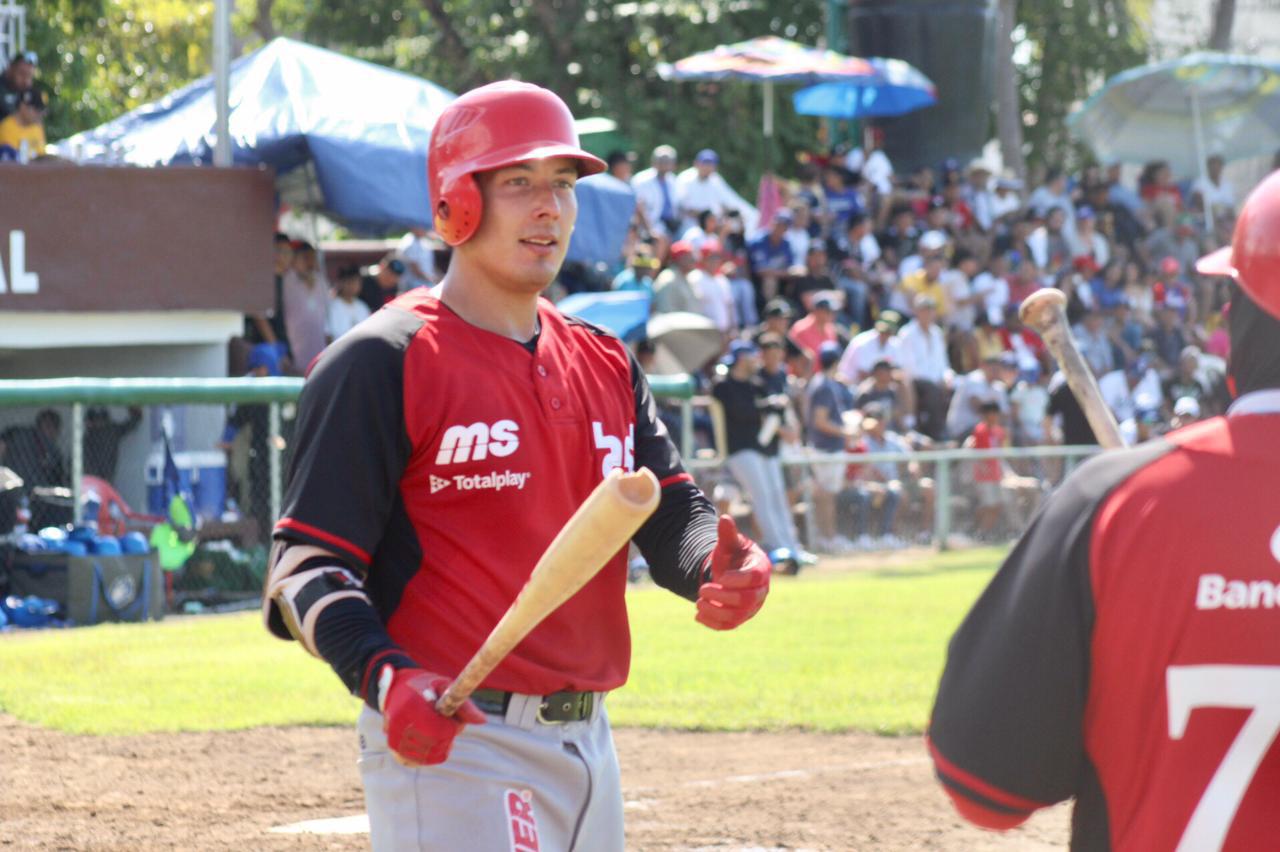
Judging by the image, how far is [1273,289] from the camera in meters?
2.54

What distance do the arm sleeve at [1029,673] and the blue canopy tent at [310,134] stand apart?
45.1 feet

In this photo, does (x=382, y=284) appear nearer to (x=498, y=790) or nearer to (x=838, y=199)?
(x=838, y=199)

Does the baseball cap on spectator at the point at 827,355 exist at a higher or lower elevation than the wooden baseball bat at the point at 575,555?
lower

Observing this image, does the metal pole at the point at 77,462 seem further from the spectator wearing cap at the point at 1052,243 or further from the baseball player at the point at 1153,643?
the spectator wearing cap at the point at 1052,243

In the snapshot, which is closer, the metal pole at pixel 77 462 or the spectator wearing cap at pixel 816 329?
the metal pole at pixel 77 462

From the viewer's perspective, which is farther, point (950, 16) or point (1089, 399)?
point (950, 16)

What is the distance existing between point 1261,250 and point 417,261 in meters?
15.3

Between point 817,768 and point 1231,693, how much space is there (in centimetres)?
610

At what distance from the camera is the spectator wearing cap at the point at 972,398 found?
Result: 1970 cm

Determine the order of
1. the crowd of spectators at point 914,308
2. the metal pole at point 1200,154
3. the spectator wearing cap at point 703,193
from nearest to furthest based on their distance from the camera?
the crowd of spectators at point 914,308, the spectator wearing cap at point 703,193, the metal pole at point 1200,154

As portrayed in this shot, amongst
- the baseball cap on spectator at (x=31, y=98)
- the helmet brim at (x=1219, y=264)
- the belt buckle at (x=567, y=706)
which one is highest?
the helmet brim at (x=1219, y=264)

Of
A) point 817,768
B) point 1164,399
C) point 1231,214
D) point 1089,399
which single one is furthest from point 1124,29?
point 1089,399

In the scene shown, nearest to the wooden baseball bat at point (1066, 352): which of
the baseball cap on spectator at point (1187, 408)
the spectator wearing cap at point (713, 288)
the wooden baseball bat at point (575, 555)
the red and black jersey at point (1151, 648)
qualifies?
the wooden baseball bat at point (575, 555)

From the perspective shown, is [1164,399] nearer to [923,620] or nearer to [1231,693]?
[923,620]
